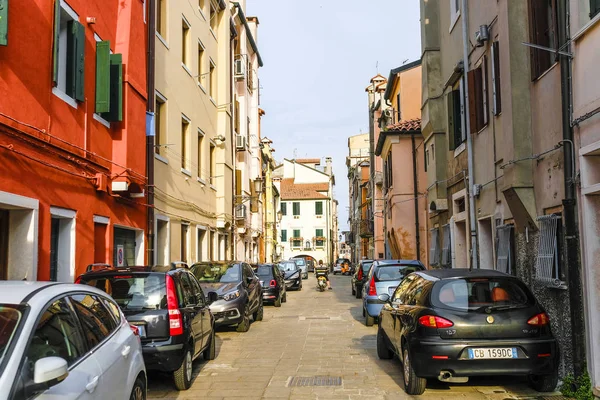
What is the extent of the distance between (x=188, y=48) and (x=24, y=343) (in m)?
17.6

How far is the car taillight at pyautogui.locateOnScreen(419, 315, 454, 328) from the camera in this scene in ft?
Result: 23.5

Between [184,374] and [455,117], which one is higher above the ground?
[455,117]

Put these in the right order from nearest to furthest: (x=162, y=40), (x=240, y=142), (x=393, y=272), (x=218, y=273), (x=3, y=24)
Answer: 1. (x=3, y=24)
2. (x=393, y=272)
3. (x=218, y=273)
4. (x=162, y=40)
5. (x=240, y=142)

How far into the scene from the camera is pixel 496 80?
38.4 ft

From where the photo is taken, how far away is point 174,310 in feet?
25.6

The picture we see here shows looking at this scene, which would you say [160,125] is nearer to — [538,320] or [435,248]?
[435,248]

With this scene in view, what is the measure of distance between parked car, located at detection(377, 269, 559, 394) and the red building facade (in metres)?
5.75

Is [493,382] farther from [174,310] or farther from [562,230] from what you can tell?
[174,310]

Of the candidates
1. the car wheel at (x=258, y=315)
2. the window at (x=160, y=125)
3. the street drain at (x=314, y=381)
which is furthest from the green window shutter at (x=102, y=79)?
the car wheel at (x=258, y=315)

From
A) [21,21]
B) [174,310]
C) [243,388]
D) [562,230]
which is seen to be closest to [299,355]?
[243,388]

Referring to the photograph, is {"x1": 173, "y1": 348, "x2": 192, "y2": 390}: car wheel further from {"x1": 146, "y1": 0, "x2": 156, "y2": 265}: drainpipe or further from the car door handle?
{"x1": 146, "y1": 0, "x2": 156, "y2": 265}: drainpipe

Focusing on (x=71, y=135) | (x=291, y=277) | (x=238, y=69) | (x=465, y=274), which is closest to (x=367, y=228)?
(x=291, y=277)

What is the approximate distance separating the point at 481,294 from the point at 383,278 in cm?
722

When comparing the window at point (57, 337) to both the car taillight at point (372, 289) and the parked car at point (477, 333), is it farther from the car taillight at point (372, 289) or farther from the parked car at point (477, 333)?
the car taillight at point (372, 289)
